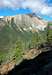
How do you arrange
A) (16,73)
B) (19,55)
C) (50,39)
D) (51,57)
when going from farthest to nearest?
(50,39) → (19,55) → (51,57) → (16,73)

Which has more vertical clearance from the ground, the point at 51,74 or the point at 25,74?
the point at 51,74

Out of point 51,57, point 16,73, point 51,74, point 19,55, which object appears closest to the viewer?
point 51,74

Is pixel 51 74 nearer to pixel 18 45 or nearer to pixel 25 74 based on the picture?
pixel 25 74

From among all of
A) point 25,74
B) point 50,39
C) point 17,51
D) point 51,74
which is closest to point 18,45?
point 17,51

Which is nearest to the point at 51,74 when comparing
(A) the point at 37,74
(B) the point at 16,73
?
(A) the point at 37,74

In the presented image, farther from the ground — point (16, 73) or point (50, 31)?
point (50, 31)

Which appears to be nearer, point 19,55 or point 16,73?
point 16,73

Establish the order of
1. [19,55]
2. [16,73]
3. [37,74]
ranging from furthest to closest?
[19,55]
[16,73]
[37,74]

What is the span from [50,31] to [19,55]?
27148 mm

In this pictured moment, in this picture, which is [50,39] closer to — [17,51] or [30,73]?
[17,51]

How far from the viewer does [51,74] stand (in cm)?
1714

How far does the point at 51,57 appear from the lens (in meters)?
31.5

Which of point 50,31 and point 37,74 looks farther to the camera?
point 50,31

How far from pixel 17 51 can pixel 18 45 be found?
183 cm
